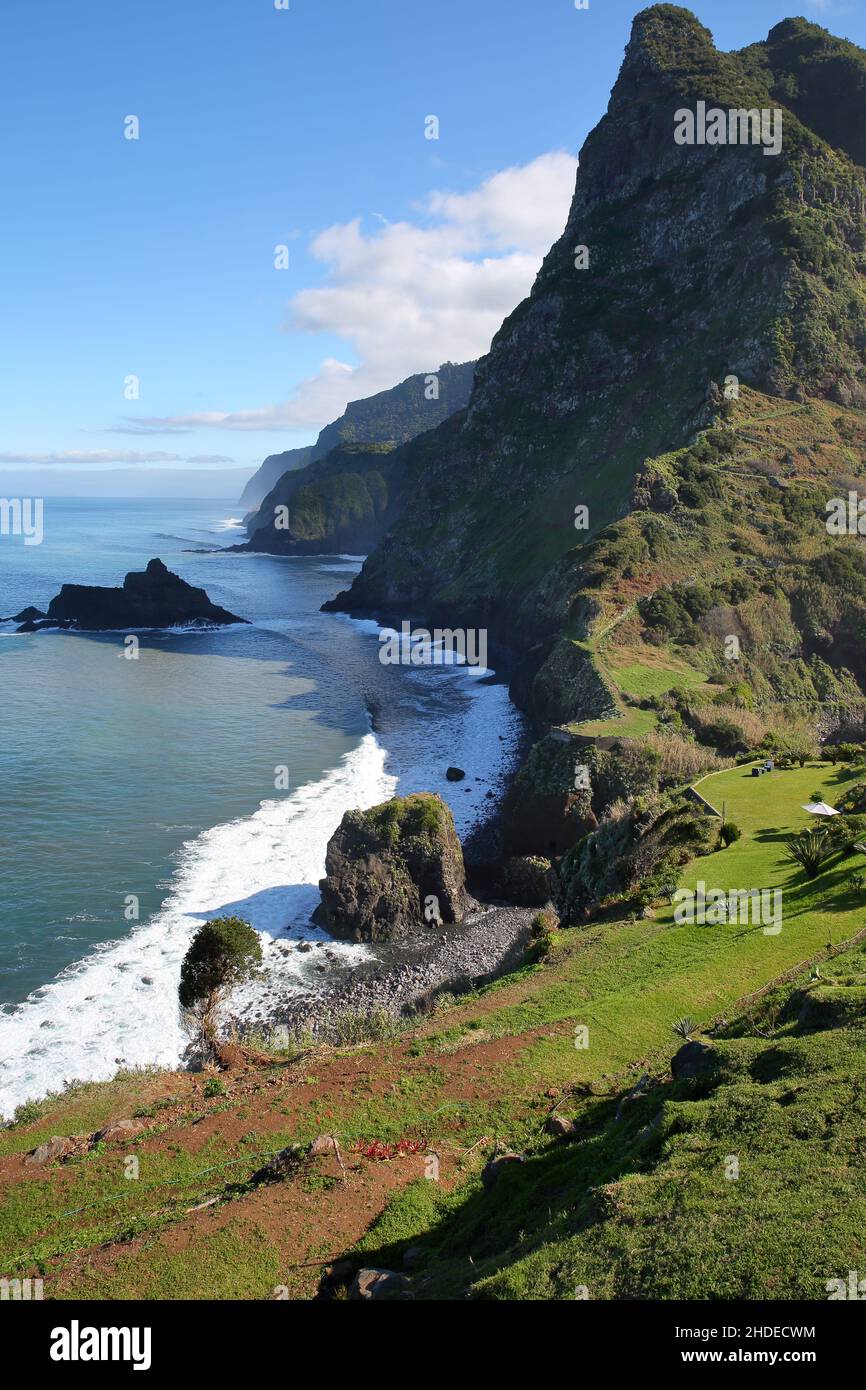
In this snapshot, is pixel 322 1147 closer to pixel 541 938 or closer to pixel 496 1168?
pixel 496 1168

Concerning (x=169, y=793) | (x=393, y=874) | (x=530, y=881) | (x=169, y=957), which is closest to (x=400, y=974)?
(x=393, y=874)

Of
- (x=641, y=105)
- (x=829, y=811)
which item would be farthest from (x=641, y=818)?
(x=641, y=105)

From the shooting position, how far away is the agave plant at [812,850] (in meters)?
25.0

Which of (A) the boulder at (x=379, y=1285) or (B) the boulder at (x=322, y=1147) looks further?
(B) the boulder at (x=322, y=1147)

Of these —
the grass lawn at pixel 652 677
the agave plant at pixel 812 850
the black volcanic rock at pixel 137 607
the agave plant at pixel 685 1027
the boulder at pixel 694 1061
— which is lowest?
the agave plant at pixel 685 1027

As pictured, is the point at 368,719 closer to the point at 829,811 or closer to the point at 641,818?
the point at 641,818

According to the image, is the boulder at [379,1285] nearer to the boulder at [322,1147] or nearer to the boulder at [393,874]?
the boulder at [322,1147]

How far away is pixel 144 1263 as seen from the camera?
13891 mm

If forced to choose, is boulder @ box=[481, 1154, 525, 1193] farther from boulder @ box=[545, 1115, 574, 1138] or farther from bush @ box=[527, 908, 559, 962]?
bush @ box=[527, 908, 559, 962]

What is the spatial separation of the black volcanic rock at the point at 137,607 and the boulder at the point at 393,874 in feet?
241

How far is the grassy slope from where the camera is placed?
1428 centimetres

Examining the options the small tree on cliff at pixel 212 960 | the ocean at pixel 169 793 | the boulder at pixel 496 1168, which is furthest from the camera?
the ocean at pixel 169 793

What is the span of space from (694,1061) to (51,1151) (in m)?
13.4

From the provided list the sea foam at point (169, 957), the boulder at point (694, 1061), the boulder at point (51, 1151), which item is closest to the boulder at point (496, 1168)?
the boulder at point (694, 1061)
